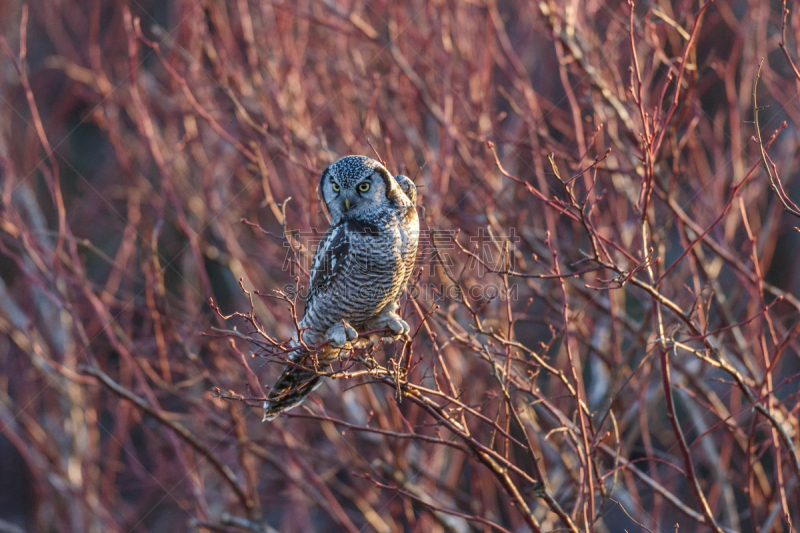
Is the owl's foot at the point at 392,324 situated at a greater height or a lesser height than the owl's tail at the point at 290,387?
greater

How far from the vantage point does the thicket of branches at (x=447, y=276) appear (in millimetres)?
2766

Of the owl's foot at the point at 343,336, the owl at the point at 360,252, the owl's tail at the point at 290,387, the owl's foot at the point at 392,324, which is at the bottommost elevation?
the owl's tail at the point at 290,387

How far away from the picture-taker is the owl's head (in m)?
3.05

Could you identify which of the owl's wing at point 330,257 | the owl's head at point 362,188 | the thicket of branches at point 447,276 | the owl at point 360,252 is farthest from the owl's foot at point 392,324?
the owl's head at point 362,188

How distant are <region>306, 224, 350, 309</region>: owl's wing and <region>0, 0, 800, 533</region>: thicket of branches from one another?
193 mm

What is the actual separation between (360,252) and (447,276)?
0.88m

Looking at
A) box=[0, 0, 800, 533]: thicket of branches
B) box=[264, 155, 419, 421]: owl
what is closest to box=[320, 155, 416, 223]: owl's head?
box=[264, 155, 419, 421]: owl

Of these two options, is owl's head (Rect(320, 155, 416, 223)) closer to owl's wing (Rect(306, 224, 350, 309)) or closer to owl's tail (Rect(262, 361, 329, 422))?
owl's wing (Rect(306, 224, 350, 309))

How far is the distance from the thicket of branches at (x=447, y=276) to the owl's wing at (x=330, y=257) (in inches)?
7.6

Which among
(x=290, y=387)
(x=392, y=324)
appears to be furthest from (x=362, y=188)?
(x=290, y=387)

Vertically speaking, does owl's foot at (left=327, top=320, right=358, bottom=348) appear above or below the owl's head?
below

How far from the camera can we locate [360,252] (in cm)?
304

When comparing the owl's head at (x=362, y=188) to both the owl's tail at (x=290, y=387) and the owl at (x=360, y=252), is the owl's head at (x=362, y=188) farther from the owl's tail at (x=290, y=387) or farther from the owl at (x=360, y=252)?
the owl's tail at (x=290, y=387)

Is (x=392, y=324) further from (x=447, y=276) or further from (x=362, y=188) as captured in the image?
(x=447, y=276)
